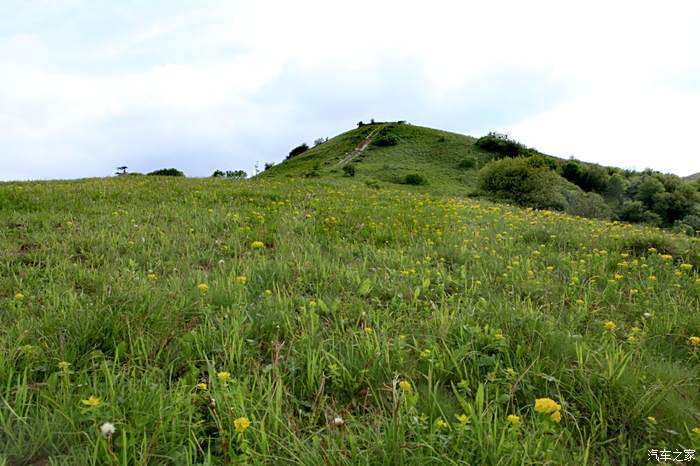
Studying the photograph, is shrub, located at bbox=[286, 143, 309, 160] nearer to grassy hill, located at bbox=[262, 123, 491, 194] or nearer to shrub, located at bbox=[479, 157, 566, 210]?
grassy hill, located at bbox=[262, 123, 491, 194]


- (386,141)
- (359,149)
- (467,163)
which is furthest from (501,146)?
(359,149)

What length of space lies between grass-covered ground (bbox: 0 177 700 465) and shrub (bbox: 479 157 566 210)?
29769 millimetres

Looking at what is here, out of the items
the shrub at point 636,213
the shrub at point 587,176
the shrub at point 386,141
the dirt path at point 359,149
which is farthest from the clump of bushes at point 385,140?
the shrub at point 636,213

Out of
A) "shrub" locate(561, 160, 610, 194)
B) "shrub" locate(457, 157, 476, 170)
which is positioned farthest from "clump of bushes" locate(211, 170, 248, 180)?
"shrub" locate(561, 160, 610, 194)

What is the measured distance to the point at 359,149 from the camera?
58.0 meters

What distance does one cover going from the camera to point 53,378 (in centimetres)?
218

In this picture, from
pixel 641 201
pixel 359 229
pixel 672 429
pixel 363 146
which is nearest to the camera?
pixel 672 429

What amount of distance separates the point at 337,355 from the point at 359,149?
186 feet

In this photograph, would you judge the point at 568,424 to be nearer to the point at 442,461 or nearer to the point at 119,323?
the point at 442,461

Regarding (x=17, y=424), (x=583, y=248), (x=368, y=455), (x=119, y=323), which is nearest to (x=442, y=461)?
(x=368, y=455)

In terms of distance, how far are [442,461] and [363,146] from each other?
58.9m

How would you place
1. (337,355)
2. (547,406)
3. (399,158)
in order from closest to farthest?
(547,406) < (337,355) < (399,158)

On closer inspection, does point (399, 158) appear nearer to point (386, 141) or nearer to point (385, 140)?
point (386, 141)

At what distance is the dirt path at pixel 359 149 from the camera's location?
52.6 metres
